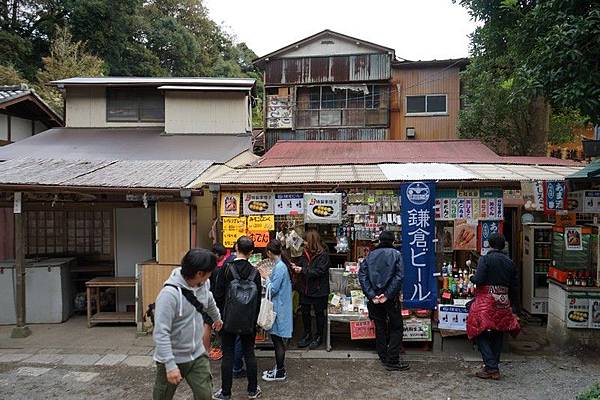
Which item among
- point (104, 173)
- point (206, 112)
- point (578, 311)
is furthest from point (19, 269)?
point (578, 311)

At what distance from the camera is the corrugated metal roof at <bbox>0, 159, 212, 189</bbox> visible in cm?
784

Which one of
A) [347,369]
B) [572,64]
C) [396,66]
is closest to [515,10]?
[572,64]

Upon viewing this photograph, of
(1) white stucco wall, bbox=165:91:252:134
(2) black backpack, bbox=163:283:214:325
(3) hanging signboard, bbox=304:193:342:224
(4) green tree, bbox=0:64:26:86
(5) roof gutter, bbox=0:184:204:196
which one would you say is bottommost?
(2) black backpack, bbox=163:283:214:325

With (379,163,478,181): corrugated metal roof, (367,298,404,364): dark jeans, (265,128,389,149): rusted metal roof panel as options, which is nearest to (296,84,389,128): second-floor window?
(265,128,389,149): rusted metal roof panel

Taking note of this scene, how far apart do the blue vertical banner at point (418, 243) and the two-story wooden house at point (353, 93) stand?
543 inches

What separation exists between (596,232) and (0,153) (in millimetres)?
13122

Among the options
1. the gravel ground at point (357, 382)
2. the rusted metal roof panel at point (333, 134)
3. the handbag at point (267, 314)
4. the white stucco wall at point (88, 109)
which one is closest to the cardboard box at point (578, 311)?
the gravel ground at point (357, 382)

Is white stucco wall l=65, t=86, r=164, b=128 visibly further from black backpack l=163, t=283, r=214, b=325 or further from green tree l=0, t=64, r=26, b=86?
black backpack l=163, t=283, r=214, b=325

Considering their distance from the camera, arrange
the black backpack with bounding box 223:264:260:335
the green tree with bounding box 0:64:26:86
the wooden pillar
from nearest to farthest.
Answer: the black backpack with bounding box 223:264:260:335, the wooden pillar, the green tree with bounding box 0:64:26:86

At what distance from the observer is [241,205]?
7.75 metres

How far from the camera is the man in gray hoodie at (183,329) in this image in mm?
3475

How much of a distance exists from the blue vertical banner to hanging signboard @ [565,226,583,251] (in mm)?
2208

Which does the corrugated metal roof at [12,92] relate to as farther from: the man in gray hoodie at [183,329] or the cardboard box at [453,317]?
the cardboard box at [453,317]

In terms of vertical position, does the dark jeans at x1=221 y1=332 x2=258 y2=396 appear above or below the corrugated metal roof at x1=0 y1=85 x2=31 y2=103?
below
